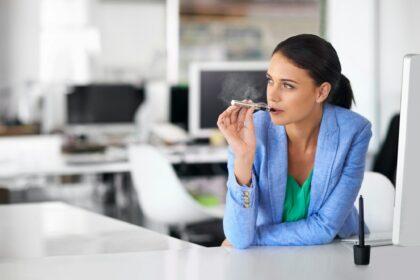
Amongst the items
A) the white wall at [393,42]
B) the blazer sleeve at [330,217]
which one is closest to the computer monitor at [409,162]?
the blazer sleeve at [330,217]

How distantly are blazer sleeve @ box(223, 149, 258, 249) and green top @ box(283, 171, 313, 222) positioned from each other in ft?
0.37

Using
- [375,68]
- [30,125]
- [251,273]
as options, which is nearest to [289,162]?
[251,273]

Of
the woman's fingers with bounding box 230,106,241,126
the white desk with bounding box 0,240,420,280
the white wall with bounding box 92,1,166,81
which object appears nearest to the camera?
the white desk with bounding box 0,240,420,280

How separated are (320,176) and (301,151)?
83mm

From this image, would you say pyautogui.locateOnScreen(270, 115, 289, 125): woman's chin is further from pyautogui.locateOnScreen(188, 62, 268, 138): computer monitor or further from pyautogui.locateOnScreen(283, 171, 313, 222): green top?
pyautogui.locateOnScreen(188, 62, 268, 138): computer monitor

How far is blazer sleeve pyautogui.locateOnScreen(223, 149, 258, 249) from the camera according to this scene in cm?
167

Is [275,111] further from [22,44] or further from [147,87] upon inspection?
[22,44]

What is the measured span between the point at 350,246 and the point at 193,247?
34 cm

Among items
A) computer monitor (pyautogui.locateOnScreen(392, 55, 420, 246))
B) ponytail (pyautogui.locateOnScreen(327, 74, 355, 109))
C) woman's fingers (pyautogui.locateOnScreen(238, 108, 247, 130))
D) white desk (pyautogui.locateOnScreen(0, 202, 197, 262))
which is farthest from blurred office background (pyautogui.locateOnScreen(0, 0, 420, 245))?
computer monitor (pyautogui.locateOnScreen(392, 55, 420, 246))

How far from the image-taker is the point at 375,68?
3855mm

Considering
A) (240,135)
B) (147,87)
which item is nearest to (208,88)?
(147,87)

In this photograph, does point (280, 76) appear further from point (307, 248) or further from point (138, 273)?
point (138, 273)

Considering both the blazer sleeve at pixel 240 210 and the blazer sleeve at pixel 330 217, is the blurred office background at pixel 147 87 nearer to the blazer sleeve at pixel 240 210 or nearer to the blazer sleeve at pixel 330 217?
the blazer sleeve at pixel 330 217

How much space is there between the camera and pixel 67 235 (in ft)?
6.53
